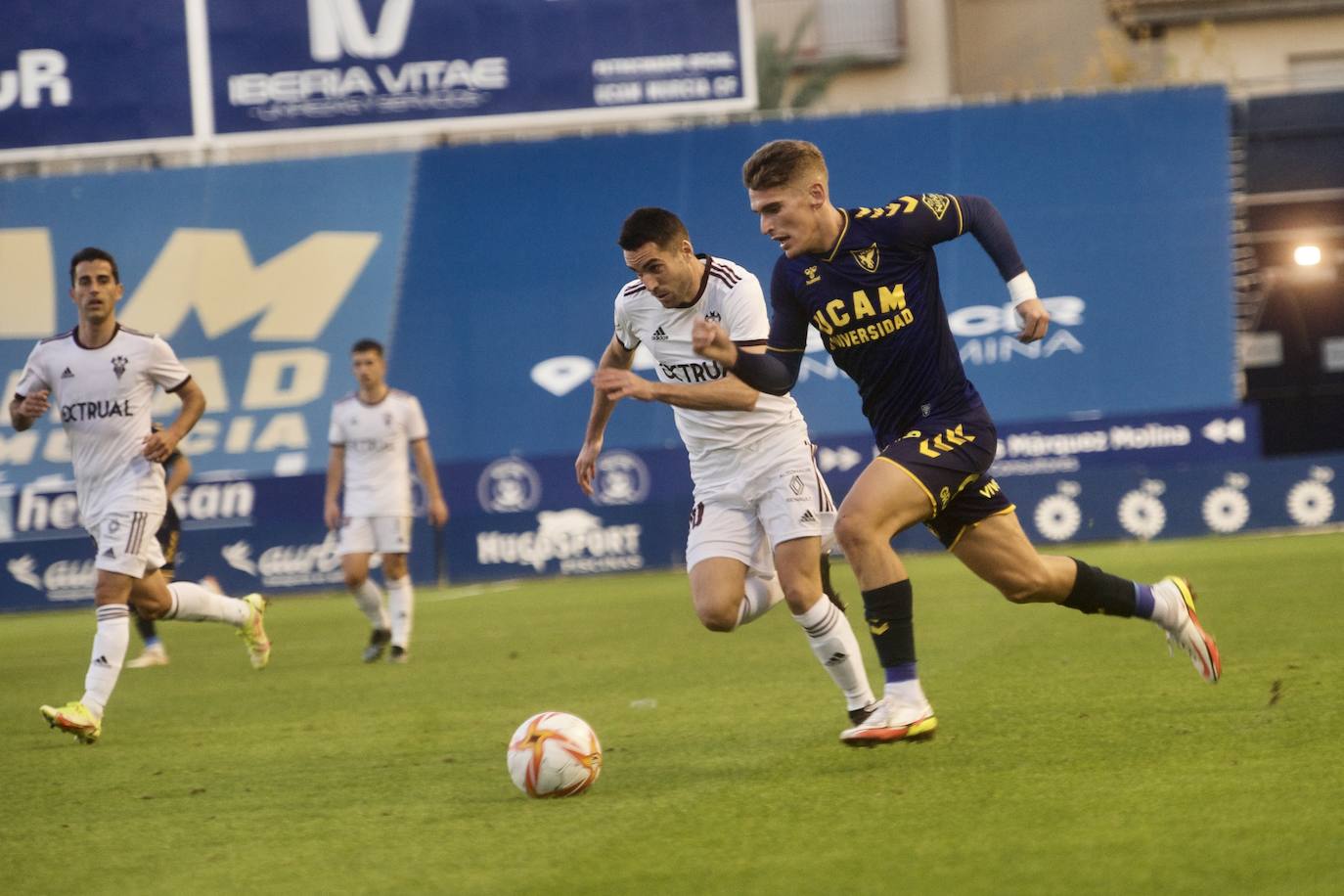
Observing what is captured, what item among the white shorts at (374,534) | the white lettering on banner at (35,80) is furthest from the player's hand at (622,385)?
the white lettering on banner at (35,80)

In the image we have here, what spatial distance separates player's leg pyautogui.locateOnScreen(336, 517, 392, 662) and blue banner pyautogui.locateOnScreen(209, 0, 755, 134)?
890cm

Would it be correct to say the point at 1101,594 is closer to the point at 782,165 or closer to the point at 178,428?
the point at 782,165

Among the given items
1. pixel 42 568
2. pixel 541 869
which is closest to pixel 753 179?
pixel 541 869

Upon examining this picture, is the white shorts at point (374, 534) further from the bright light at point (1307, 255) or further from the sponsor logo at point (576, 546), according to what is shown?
the bright light at point (1307, 255)

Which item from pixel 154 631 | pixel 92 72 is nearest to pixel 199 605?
pixel 154 631

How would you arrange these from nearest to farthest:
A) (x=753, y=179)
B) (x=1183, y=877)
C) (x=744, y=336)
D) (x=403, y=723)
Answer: (x=1183, y=877) → (x=753, y=179) → (x=744, y=336) → (x=403, y=723)

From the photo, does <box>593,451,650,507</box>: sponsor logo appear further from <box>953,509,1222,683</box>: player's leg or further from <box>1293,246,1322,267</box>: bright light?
<box>953,509,1222,683</box>: player's leg

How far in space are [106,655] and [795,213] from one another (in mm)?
4453

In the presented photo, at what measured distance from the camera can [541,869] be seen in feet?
16.8

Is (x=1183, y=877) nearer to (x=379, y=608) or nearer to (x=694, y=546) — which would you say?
(x=694, y=546)

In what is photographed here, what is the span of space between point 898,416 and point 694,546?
47.2 inches

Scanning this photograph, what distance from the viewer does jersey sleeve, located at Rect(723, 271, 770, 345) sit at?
281 inches

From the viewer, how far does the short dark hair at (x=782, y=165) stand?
261 inches

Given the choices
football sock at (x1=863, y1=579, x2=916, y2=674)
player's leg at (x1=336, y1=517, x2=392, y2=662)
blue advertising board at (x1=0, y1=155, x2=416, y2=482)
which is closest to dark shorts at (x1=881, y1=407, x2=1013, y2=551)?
football sock at (x1=863, y1=579, x2=916, y2=674)
